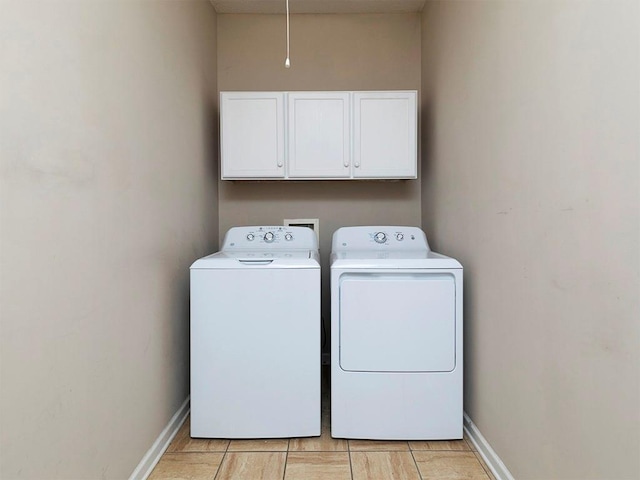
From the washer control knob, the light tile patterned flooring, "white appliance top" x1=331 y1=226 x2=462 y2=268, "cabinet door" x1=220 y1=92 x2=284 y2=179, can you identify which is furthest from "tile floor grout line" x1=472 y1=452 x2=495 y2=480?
"cabinet door" x1=220 y1=92 x2=284 y2=179

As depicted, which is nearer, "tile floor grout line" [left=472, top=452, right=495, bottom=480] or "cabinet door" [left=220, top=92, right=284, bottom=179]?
"tile floor grout line" [left=472, top=452, right=495, bottom=480]

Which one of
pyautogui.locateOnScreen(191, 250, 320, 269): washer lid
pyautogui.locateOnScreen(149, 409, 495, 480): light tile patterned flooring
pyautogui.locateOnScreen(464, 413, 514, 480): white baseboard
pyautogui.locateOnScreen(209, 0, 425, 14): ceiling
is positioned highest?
pyautogui.locateOnScreen(209, 0, 425, 14): ceiling

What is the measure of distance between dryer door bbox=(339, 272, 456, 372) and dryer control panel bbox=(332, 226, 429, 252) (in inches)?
21.5

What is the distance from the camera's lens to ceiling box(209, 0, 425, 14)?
2521 mm

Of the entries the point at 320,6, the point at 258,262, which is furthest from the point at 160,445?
the point at 320,6

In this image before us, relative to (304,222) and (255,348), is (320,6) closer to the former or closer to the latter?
(304,222)

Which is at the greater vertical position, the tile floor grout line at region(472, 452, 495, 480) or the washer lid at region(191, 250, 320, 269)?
the washer lid at region(191, 250, 320, 269)

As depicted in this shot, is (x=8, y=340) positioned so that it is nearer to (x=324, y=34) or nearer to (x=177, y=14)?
(x=177, y=14)

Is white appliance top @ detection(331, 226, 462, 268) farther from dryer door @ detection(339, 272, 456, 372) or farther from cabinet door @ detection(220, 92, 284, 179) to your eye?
cabinet door @ detection(220, 92, 284, 179)

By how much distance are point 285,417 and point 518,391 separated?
995 mm

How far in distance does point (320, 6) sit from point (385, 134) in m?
1.00

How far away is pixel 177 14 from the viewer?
1.94 m

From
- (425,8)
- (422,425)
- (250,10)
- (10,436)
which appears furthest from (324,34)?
(10,436)

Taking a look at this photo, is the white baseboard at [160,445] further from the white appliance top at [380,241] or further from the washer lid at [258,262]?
the white appliance top at [380,241]
